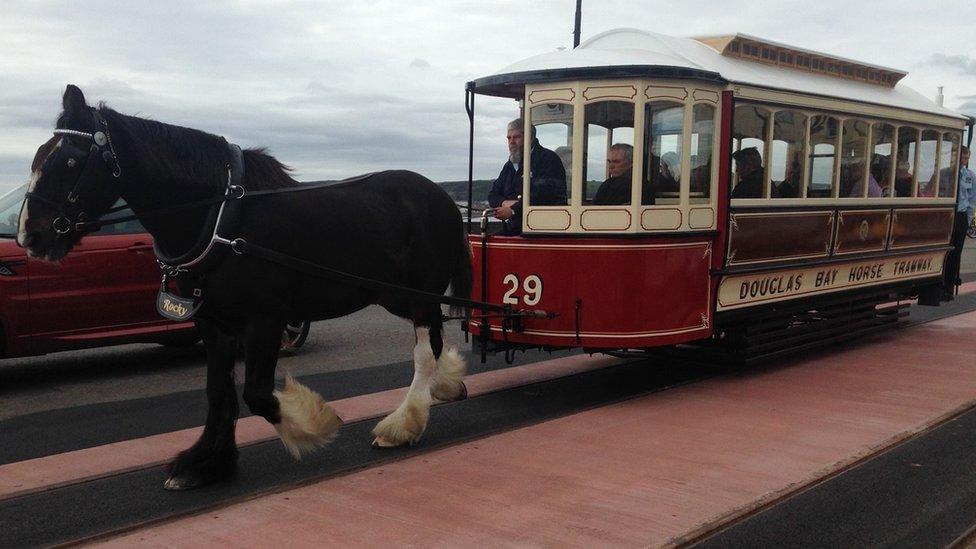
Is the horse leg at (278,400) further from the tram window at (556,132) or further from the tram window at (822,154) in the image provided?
the tram window at (822,154)

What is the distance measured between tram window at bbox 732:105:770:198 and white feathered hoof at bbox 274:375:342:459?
4133 millimetres

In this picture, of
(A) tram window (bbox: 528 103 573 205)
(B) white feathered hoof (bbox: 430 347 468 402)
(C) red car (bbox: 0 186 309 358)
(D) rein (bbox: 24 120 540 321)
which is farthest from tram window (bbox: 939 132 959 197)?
(D) rein (bbox: 24 120 540 321)

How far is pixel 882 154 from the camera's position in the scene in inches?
363

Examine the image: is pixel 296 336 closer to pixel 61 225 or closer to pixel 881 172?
pixel 61 225

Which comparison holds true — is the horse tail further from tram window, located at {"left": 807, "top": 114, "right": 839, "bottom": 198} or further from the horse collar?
tram window, located at {"left": 807, "top": 114, "right": 839, "bottom": 198}

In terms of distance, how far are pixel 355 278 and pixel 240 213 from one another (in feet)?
2.43

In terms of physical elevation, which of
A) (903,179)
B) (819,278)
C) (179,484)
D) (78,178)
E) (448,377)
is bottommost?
(179,484)

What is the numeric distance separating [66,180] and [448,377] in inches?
111

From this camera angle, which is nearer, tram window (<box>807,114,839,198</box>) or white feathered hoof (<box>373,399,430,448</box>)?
white feathered hoof (<box>373,399,430,448</box>)

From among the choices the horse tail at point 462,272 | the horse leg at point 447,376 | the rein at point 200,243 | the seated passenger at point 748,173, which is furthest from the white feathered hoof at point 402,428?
the seated passenger at point 748,173

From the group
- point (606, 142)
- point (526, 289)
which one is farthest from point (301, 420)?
point (606, 142)

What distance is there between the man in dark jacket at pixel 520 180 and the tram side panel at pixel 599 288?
0.95 ft

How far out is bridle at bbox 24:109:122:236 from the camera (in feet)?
13.8

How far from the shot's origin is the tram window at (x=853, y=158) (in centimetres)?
849
